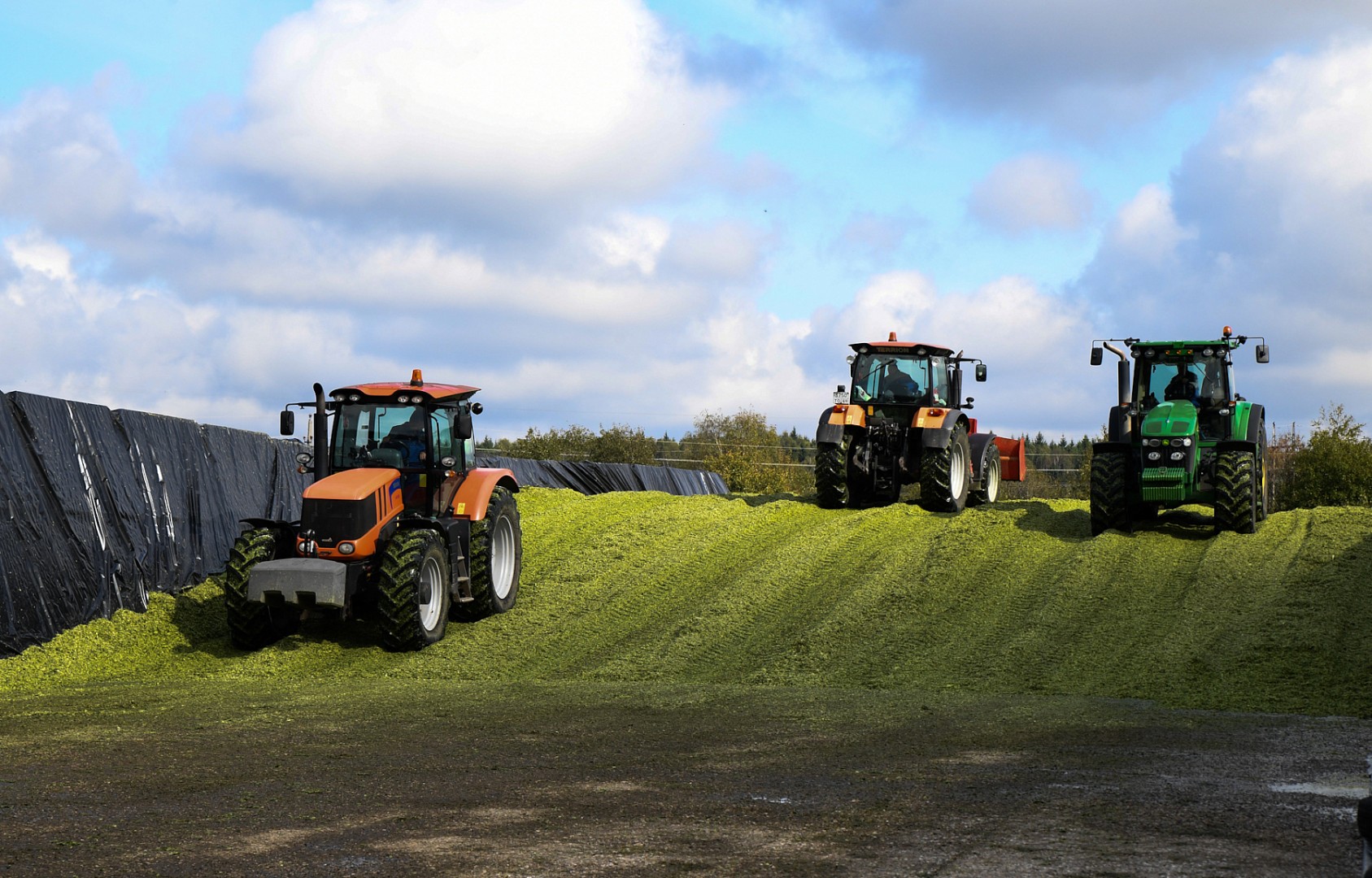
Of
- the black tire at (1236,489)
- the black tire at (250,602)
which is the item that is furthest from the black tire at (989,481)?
the black tire at (250,602)

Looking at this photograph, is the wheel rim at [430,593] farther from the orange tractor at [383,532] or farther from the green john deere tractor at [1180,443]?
the green john deere tractor at [1180,443]

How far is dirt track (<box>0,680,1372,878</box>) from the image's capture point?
531cm

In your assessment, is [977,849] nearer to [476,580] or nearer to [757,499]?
[476,580]

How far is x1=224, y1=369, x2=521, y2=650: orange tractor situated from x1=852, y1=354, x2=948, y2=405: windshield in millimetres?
7246

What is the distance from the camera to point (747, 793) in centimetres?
665

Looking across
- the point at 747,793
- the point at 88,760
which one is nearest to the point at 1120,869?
the point at 747,793

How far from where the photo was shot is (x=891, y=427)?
1878 centimetres

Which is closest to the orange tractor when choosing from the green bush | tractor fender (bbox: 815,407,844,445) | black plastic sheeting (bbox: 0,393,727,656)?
black plastic sheeting (bbox: 0,393,727,656)

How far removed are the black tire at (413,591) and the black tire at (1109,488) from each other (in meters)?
8.02

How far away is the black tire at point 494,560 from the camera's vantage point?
13.3 m

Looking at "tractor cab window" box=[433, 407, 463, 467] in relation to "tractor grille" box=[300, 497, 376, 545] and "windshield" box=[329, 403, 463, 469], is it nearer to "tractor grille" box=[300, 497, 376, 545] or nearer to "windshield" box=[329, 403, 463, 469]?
"windshield" box=[329, 403, 463, 469]

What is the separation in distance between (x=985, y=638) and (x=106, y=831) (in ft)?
29.0

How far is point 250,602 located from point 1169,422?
10534 mm

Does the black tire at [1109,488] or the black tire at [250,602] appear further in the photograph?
the black tire at [1109,488]
